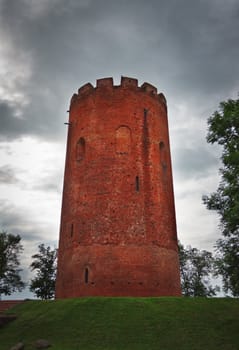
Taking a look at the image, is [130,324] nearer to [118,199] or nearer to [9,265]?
[118,199]

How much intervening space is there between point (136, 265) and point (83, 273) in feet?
9.38

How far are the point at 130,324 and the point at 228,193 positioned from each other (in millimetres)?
5929

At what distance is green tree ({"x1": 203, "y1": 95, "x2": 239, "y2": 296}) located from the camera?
38.5 feet

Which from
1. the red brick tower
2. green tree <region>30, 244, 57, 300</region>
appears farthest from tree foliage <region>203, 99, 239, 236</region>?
green tree <region>30, 244, 57, 300</region>

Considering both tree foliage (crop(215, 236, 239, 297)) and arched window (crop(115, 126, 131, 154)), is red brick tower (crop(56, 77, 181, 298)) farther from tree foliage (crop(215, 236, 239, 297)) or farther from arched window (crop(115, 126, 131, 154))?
tree foliage (crop(215, 236, 239, 297))

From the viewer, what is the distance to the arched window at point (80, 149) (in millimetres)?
Answer: 23219

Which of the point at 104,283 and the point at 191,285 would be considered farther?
the point at 191,285

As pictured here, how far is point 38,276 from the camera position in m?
32.9

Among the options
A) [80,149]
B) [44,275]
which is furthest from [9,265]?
[80,149]

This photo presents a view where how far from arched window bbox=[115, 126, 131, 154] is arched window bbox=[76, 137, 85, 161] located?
2351 millimetres

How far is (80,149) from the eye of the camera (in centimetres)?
2356

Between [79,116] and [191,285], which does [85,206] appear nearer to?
[79,116]

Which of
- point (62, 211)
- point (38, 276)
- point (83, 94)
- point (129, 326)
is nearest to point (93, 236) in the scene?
point (62, 211)

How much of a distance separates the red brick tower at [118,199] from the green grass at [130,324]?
3243 millimetres
